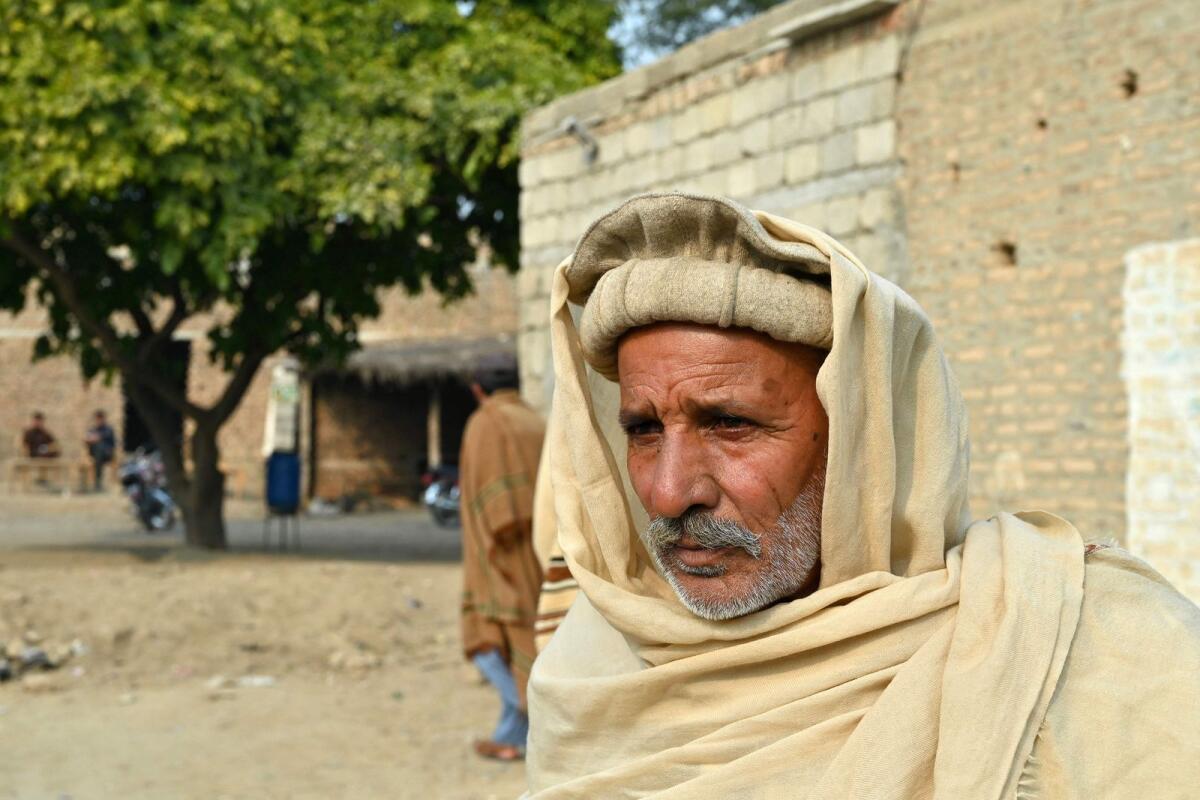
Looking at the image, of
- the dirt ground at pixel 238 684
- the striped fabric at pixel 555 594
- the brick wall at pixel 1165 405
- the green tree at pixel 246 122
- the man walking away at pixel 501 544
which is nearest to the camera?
the striped fabric at pixel 555 594

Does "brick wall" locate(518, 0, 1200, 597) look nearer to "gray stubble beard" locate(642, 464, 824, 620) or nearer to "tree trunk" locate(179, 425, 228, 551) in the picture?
"gray stubble beard" locate(642, 464, 824, 620)

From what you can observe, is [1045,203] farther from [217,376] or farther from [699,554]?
[217,376]

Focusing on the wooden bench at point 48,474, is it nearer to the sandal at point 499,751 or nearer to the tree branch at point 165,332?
the tree branch at point 165,332

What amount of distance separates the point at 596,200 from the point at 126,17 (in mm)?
4635

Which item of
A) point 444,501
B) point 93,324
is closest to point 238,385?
point 93,324

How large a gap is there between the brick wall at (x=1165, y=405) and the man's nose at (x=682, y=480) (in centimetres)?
397

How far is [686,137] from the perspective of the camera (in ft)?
25.5

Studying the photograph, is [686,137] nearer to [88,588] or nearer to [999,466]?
[999,466]

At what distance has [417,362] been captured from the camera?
21.9 meters

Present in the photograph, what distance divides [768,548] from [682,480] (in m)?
0.14

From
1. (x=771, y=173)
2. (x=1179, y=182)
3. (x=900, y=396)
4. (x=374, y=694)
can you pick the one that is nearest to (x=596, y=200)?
(x=771, y=173)

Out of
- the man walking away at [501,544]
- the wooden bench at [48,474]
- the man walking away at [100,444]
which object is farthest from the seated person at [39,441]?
Result: the man walking away at [501,544]

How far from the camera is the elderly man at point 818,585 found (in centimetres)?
142

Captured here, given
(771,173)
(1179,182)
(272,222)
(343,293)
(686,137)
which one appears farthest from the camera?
(343,293)
